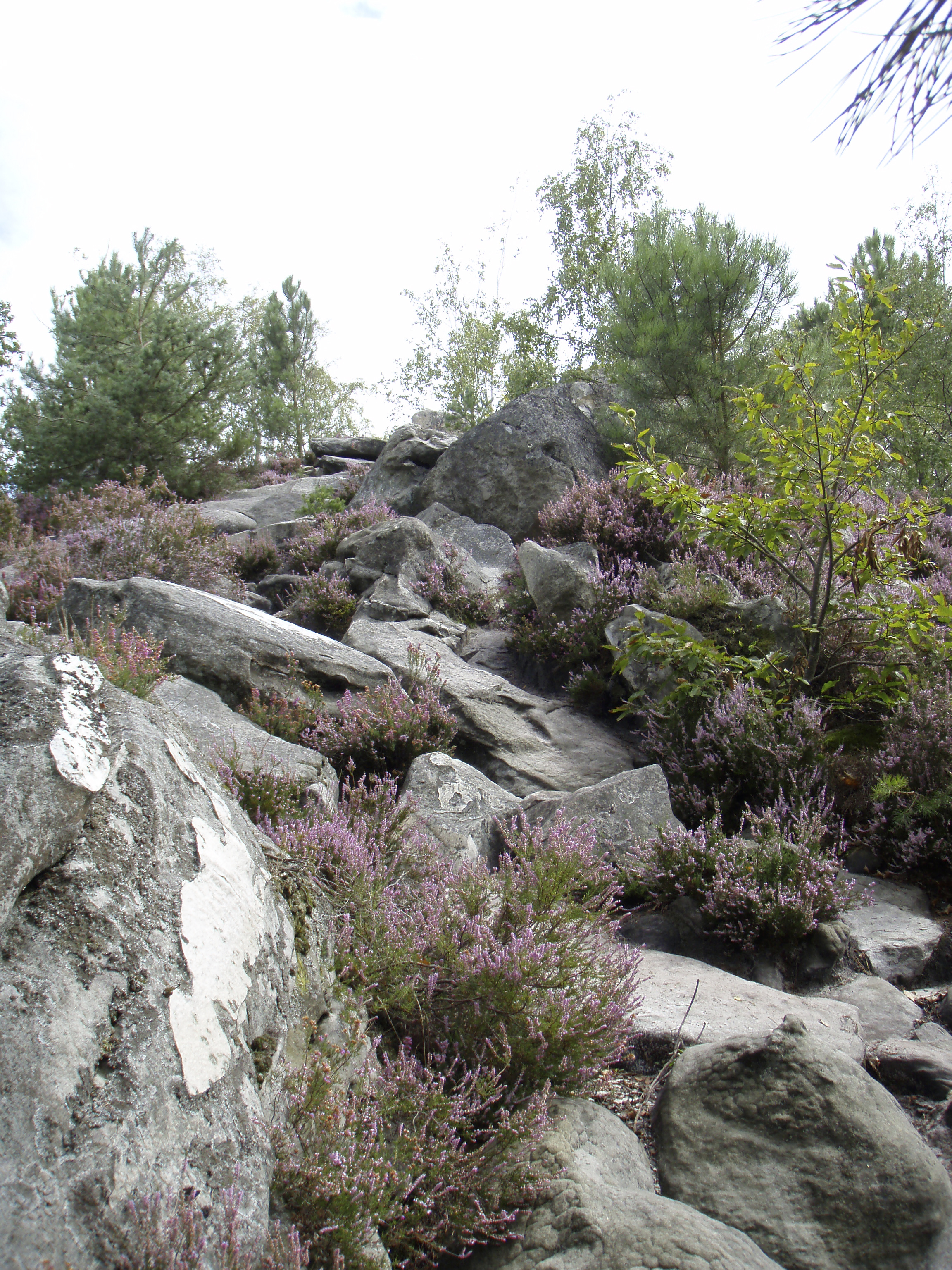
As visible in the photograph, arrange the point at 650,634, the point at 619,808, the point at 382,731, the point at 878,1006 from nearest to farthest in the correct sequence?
the point at 878,1006 < the point at 619,808 < the point at 382,731 < the point at 650,634

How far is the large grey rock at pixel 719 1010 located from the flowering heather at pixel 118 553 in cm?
612

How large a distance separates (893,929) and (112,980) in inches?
166

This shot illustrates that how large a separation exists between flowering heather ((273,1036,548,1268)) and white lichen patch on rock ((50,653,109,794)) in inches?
39.4

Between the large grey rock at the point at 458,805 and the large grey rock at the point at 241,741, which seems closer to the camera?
the large grey rock at the point at 241,741

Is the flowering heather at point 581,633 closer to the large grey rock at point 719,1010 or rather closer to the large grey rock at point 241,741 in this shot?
the large grey rock at point 241,741

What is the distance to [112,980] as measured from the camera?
5.61 ft

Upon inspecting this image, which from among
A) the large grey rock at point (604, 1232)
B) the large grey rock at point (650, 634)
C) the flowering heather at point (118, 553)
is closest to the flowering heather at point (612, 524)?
the large grey rock at point (650, 634)

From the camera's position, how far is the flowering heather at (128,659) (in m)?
3.63

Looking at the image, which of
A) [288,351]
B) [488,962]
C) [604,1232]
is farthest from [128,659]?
[288,351]

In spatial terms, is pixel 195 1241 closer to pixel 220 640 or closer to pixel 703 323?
pixel 220 640

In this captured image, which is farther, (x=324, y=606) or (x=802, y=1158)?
(x=324, y=606)

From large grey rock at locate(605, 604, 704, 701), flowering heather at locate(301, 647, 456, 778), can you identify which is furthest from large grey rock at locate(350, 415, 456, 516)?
flowering heather at locate(301, 647, 456, 778)

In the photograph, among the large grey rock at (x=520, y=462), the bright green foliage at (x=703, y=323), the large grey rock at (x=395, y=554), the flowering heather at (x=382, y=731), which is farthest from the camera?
the large grey rock at (x=520, y=462)

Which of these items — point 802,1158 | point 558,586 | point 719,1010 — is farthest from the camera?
point 558,586
